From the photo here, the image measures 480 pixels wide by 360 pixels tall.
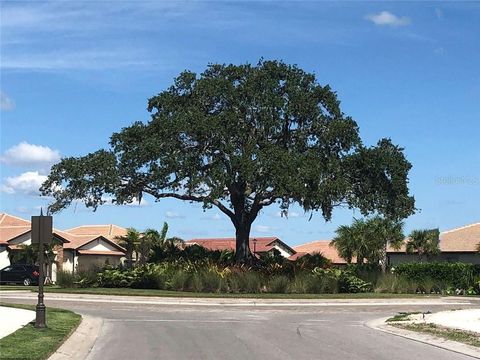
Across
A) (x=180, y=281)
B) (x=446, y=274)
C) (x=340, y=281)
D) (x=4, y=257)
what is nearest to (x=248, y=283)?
(x=180, y=281)

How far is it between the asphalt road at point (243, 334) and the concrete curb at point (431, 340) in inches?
12.0

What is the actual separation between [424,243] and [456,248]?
260 cm

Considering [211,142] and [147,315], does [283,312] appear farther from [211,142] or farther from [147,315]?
[211,142]

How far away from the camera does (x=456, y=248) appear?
181 ft

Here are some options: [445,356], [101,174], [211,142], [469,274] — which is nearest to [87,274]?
[101,174]

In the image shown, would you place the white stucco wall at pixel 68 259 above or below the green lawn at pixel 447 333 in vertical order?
above

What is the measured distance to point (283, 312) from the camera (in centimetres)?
2564

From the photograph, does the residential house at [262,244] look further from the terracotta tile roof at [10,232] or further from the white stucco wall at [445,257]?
the terracotta tile roof at [10,232]

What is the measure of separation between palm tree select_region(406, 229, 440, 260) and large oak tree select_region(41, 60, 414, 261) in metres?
18.8

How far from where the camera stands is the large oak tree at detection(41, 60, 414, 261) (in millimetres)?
34281

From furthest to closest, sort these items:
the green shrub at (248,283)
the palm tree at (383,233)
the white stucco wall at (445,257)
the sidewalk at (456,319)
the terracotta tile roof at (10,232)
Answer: the palm tree at (383,233)
the white stucco wall at (445,257)
the terracotta tile roof at (10,232)
the green shrub at (248,283)
the sidewalk at (456,319)

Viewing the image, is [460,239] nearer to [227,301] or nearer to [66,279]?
[227,301]

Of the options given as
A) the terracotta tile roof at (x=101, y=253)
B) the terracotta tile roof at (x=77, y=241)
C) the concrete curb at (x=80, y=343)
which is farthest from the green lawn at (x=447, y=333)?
the terracotta tile roof at (x=101, y=253)

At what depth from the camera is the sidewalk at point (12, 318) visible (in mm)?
15554
